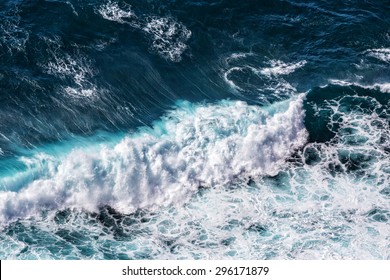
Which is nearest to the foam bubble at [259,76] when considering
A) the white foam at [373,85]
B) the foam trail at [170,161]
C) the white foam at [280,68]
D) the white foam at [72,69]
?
the white foam at [280,68]

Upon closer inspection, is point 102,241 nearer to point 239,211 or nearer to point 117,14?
point 239,211

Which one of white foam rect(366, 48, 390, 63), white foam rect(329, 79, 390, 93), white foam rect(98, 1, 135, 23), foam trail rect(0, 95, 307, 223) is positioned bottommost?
foam trail rect(0, 95, 307, 223)

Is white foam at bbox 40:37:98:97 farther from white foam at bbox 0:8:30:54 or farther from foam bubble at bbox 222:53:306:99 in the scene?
foam bubble at bbox 222:53:306:99

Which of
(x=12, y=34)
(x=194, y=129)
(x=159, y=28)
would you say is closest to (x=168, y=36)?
(x=159, y=28)

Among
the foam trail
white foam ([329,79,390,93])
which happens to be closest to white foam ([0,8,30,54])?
the foam trail

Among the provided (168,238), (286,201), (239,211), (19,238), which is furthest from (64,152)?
(286,201)
